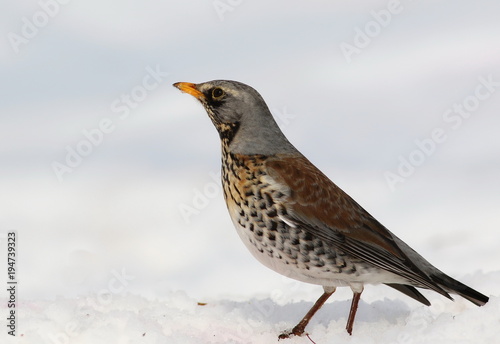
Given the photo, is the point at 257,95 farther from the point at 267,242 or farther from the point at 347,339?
the point at 347,339

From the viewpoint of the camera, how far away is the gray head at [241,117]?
8.39m

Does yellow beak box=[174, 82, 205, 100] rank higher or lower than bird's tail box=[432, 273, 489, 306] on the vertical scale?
higher

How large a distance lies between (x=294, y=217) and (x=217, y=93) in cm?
168

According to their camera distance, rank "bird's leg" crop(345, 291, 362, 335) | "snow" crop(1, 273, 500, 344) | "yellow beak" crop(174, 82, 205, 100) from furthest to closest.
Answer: "yellow beak" crop(174, 82, 205, 100)
"bird's leg" crop(345, 291, 362, 335)
"snow" crop(1, 273, 500, 344)

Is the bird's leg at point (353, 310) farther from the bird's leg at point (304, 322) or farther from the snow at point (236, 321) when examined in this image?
the bird's leg at point (304, 322)

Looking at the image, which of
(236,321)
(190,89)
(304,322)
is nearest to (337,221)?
(304,322)

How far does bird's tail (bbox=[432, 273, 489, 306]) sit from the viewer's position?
811 cm

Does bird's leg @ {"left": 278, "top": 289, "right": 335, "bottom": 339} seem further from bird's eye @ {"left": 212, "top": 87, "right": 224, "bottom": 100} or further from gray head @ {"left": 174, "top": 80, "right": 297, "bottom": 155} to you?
bird's eye @ {"left": 212, "top": 87, "right": 224, "bottom": 100}

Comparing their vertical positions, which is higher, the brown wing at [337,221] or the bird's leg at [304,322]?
the brown wing at [337,221]

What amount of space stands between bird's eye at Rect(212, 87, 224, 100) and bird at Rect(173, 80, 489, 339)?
0.04 feet

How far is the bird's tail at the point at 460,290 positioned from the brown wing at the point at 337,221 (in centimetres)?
24

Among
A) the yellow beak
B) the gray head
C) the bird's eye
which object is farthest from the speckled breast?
the yellow beak

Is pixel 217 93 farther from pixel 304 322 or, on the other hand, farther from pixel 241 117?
pixel 304 322

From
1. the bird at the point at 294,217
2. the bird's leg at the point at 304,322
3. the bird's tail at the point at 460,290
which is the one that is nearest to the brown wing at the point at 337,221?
the bird at the point at 294,217
